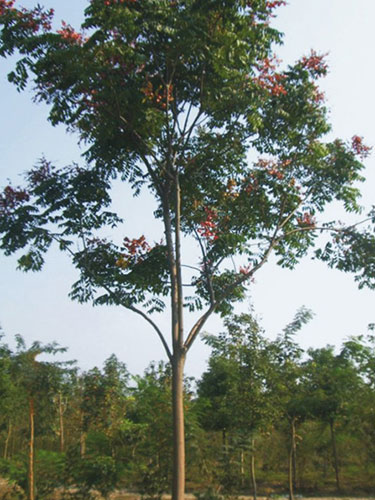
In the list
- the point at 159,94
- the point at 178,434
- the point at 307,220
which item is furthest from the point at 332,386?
the point at 159,94

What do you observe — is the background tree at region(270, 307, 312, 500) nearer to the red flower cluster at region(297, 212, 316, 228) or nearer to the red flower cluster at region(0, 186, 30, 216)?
the red flower cluster at region(297, 212, 316, 228)

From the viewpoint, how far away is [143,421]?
946cm

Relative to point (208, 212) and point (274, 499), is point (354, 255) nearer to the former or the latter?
point (208, 212)

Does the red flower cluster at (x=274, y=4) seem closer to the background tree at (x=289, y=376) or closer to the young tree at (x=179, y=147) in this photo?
the young tree at (x=179, y=147)

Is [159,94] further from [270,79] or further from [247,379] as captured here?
[247,379]

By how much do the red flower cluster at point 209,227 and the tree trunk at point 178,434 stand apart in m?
2.28

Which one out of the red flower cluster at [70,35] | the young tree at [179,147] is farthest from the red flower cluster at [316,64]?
the red flower cluster at [70,35]

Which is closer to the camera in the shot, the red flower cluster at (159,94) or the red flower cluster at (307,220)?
the red flower cluster at (159,94)

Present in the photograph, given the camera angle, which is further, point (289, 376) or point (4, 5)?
point (289, 376)

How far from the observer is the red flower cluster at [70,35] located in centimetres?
661

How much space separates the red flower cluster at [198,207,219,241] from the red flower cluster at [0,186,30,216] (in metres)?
3.27

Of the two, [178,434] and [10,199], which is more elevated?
[10,199]

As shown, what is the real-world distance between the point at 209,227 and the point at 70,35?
385 cm

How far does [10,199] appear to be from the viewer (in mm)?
7953
